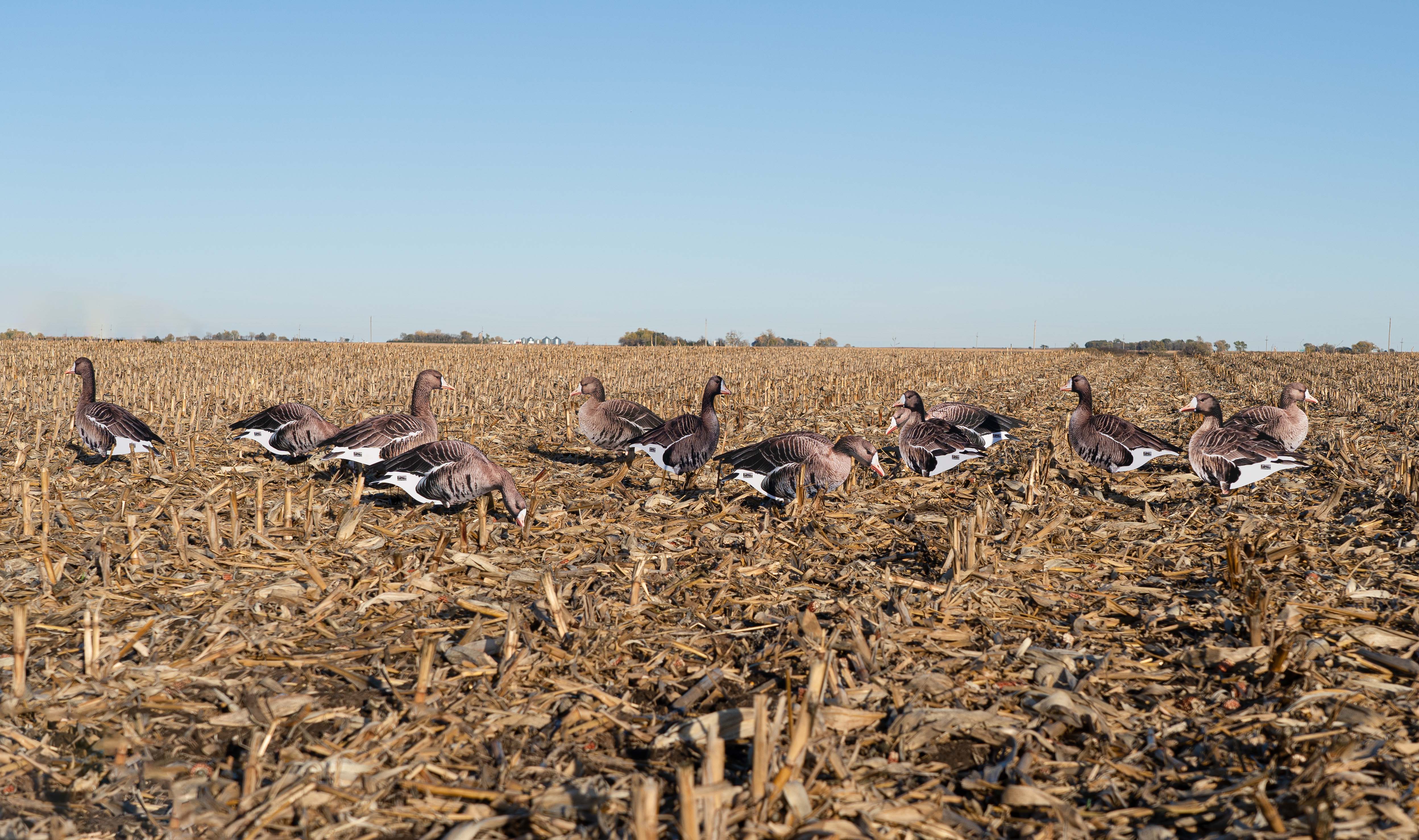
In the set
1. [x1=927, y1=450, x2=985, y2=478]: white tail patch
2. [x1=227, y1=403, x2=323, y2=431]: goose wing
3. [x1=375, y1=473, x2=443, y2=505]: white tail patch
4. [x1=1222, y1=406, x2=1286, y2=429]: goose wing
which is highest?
[x1=1222, y1=406, x2=1286, y2=429]: goose wing

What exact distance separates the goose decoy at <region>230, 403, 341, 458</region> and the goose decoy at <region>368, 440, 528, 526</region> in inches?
121

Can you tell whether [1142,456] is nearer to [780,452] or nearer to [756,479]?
[780,452]

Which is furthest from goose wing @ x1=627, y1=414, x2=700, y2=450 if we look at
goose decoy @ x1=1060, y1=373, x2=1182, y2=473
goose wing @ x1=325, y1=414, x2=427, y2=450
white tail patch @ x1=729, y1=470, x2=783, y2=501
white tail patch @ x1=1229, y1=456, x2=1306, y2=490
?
white tail patch @ x1=1229, y1=456, x2=1306, y2=490

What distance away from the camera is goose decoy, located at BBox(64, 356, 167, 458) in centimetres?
1066

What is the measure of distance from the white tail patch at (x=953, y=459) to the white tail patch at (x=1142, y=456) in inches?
78.0

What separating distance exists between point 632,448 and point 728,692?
7.07 metres

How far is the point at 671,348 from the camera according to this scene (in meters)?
59.4

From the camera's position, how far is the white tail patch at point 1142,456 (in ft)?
35.8

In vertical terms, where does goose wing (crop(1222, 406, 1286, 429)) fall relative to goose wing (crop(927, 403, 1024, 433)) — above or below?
above

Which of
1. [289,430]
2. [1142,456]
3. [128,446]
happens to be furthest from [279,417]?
[1142,456]

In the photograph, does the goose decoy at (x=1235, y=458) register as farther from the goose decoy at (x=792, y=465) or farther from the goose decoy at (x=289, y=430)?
the goose decoy at (x=289, y=430)

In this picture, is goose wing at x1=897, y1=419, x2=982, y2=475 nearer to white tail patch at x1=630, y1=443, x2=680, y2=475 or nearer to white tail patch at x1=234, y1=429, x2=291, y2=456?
white tail patch at x1=630, y1=443, x2=680, y2=475

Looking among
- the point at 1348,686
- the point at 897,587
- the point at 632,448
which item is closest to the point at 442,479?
the point at 632,448

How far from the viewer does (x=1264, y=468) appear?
978 cm
